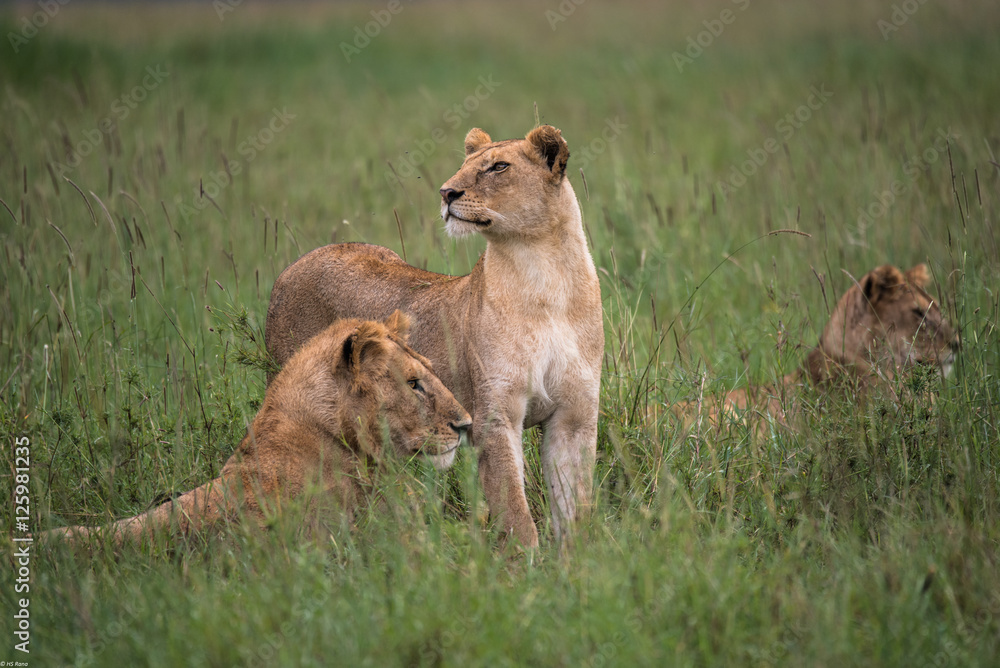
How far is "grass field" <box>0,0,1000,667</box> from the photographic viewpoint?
3061mm

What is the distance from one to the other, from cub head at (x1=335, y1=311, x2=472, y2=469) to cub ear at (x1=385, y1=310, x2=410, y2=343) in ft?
0.40

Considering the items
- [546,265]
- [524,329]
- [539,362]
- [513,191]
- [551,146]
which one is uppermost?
[551,146]

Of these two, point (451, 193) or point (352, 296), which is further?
point (352, 296)

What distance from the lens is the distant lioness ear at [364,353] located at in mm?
4016

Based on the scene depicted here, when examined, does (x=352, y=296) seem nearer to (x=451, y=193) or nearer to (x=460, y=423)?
(x=451, y=193)

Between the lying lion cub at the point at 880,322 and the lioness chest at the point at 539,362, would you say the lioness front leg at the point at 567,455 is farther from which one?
the lying lion cub at the point at 880,322

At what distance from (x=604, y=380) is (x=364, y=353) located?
5.08 ft

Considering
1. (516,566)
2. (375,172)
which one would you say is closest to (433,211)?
(375,172)

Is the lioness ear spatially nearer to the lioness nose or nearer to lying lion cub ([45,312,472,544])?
lying lion cub ([45,312,472,544])

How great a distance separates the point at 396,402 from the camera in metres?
4.09

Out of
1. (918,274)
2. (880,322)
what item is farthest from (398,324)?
(918,274)

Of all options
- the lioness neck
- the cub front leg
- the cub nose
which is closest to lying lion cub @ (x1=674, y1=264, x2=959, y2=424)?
the lioness neck

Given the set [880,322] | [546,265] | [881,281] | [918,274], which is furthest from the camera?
[918,274]

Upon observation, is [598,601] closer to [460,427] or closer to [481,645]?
[481,645]
